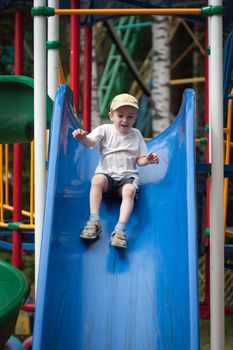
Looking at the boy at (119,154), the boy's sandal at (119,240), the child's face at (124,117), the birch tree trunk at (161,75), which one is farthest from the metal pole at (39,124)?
the birch tree trunk at (161,75)

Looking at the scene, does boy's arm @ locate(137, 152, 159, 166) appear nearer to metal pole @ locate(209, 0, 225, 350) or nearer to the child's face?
the child's face

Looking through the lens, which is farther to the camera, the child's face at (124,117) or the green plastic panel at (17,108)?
the child's face at (124,117)

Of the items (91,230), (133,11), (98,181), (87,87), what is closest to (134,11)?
(133,11)

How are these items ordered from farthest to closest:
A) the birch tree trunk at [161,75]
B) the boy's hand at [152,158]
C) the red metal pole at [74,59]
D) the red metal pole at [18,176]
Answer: the birch tree trunk at [161,75] → the red metal pole at [18,176] → the red metal pole at [74,59] → the boy's hand at [152,158]

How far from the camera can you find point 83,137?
14.9ft

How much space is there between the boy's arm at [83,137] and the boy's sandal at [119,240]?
68 cm

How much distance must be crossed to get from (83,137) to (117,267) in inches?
37.8

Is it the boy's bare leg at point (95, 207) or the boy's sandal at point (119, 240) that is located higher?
the boy's bare leg at point (95, 207)

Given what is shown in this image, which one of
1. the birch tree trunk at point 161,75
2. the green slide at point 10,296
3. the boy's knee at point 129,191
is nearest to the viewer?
the green slide at point 10,296

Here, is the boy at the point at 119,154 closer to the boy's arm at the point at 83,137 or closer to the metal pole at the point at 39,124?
the boy's arm at the point at 83,137

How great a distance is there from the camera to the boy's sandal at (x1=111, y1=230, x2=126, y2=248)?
4.09 metres

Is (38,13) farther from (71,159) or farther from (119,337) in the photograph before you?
(119,337)

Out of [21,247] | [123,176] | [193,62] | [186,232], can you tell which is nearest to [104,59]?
[193,62]

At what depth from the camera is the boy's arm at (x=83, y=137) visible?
439 centimetres
